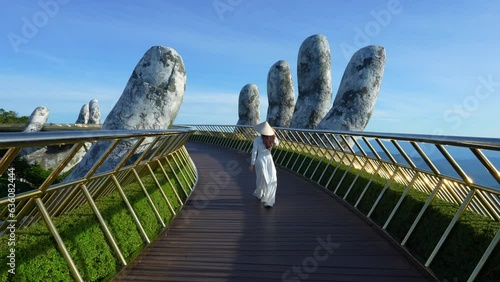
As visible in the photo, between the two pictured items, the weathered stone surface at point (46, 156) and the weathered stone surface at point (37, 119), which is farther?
the weathered stone surface at point (37, 119)

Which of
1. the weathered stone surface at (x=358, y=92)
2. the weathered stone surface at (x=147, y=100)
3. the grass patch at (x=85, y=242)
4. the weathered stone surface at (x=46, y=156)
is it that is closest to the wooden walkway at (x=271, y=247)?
the grass patch at (x=85, y=242)

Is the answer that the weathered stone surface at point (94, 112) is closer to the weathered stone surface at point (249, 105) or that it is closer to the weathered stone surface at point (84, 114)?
the weathered stone surface at point (84, 114)

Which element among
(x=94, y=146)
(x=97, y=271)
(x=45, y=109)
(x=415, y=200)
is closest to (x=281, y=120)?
(x=45, y=109)

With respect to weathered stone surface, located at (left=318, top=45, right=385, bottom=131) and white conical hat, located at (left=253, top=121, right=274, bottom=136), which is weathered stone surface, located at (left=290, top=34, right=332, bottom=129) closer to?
weathered stone surface, located at (left=318, top=45, right=385, bottom=131)

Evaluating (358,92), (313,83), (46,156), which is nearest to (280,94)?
(313,83)

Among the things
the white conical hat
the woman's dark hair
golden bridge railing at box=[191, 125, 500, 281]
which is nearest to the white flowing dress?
the woman's dark hair

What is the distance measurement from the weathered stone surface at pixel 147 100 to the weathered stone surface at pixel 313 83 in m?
12.5

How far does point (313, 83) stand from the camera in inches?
957

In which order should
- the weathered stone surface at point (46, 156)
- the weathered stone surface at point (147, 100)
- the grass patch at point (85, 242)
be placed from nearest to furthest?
the grass patch at point (85, 242)
the weathered stone surface at point (147, 100)
the weathered stone surface at point (46, 156)

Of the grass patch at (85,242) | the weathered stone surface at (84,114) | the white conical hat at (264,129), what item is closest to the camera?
the grass patch at (85,242)

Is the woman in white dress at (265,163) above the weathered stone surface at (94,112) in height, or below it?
above

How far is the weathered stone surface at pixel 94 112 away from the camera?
1791 inches

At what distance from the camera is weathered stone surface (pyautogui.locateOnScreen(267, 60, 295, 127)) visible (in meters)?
27.9

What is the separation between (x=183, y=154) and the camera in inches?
485
